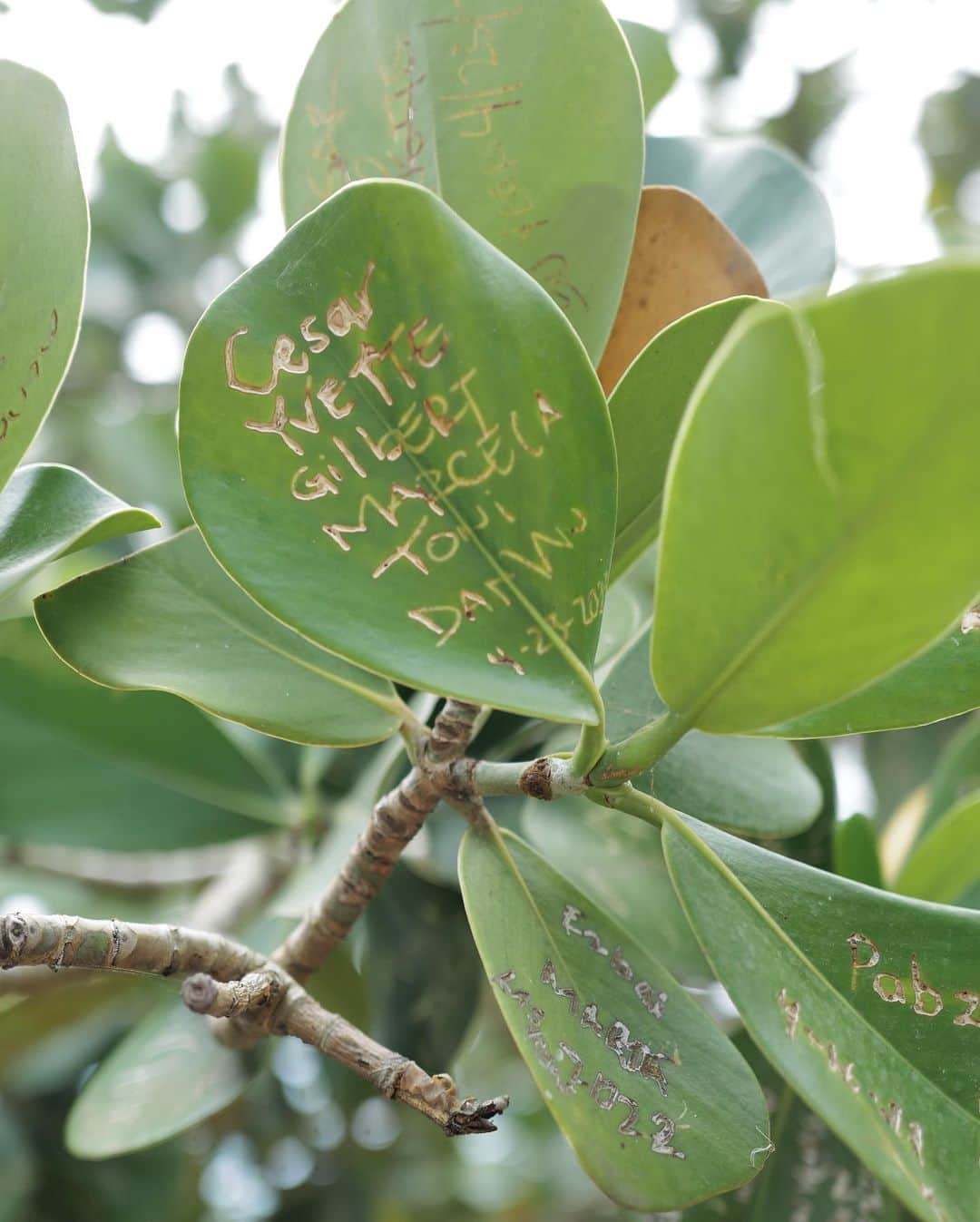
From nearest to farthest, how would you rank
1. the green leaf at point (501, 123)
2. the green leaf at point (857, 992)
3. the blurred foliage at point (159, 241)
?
the green leaf at point (857, 992)
the green leaf at point (501, 123)
the blurred foliage at point (159, 241)

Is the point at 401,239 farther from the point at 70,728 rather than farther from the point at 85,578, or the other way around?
the point at 70,728

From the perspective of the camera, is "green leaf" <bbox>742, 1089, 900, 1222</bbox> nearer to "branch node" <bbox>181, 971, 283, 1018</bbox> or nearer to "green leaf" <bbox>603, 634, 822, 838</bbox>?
"green leaf" <bbox>603, 634, 822, 838</bbox>

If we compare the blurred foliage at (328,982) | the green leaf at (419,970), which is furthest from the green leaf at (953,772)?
the green leaf at (419,970)

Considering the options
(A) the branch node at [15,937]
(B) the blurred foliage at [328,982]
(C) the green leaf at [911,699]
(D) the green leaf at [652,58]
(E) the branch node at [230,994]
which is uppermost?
(D) the green leaf at [652,58]

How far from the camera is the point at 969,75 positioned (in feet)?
6.02

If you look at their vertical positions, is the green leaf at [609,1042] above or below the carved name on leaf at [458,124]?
below

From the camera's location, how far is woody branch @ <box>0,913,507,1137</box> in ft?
1.28

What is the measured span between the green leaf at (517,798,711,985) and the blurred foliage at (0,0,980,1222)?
0.25ft

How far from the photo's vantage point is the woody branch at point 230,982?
39 cm

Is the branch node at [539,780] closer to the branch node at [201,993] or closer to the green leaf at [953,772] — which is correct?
the branch node at [201,993]

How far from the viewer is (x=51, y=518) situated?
466 millimetres

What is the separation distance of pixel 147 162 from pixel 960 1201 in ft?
5.55

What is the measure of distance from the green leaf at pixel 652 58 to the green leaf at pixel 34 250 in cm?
37

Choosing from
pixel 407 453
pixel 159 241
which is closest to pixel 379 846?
pixel 407 453
